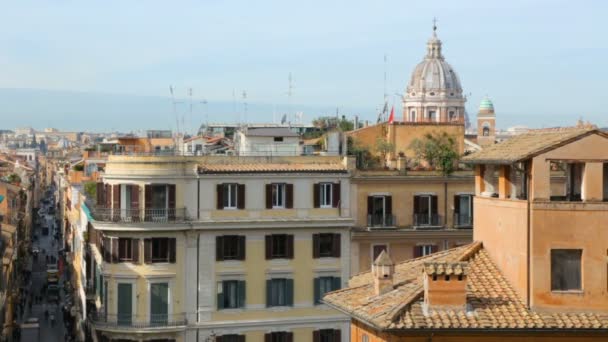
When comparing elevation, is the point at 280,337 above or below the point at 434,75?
below

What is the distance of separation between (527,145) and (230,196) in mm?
26521

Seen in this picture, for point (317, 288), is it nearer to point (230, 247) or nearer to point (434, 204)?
point (230, 247)

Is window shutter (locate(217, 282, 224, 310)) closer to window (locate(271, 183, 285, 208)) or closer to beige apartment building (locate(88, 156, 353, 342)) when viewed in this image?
beige apartment building (locate(88, 156, 353, 342))

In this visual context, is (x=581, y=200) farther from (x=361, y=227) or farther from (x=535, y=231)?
(x=361, y=227)

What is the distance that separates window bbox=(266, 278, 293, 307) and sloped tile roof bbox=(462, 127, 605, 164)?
Answer: 2482 centimetres

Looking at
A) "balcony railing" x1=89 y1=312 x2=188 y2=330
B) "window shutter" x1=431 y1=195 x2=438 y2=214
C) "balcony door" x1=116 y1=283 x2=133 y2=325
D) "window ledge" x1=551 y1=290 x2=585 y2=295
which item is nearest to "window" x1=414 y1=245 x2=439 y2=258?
"window shutter" x1=431 y1=195 x2=438 y2=214

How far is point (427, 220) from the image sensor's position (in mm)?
50094

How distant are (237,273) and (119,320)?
16.6 ft

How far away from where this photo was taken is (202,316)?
47062 millimetres

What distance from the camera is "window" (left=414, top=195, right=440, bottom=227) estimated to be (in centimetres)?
5000

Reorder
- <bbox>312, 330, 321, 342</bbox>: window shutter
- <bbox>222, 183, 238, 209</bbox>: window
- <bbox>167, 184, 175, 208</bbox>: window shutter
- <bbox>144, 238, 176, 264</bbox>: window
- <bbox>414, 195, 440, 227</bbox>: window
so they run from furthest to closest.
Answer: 1. <bbox>414, 195, 440, 227</bbox>: window
2. <bbox>312, 330, 321, 342</bbox>: window shutter
3. <bbox>222, 183, 238, 209</bbox>: window
4. <bbox>167, 184, 175, 208</bbox>: window shutter
5. <bbox>144, 238, 176, 264</bbox>: window

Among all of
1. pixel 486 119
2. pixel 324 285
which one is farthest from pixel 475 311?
pixel 486 119

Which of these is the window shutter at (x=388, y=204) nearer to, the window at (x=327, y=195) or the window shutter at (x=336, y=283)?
the window at (x=327, y=195)

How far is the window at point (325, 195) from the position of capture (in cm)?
4859
